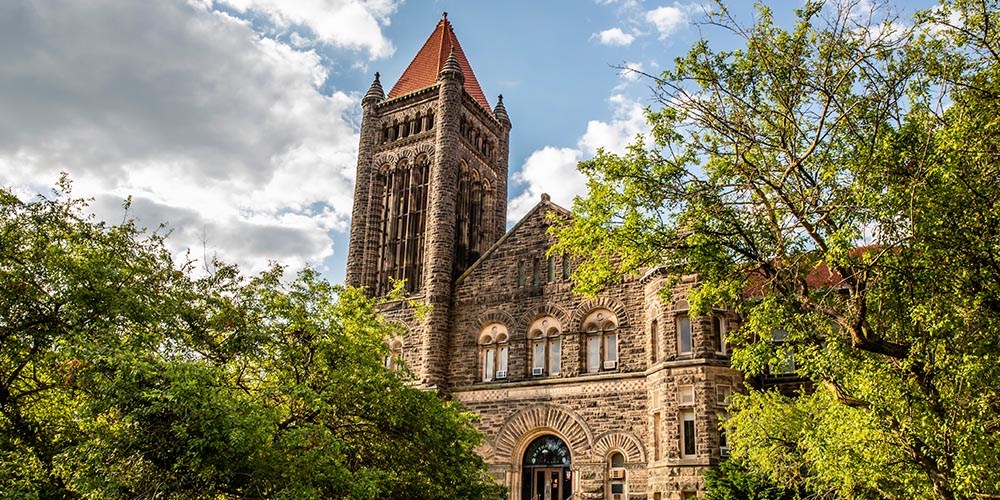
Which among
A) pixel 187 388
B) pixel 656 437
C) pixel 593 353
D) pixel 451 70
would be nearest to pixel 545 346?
pixel 593 353

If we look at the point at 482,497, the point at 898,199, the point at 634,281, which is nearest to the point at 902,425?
the point at 898,199

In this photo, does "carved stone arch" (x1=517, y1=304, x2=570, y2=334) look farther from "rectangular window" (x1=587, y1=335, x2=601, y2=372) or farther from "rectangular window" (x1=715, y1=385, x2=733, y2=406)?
"rectangular window" (x1=715, y1=385, x2=733, y2=406)

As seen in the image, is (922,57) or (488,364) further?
(488,364)

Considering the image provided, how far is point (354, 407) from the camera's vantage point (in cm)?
1662

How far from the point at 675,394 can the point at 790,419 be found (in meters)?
4.80

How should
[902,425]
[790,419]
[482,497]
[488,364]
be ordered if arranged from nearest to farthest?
1. [902,425]
2. [482,497]
3. [790,419]
4. [488,364]

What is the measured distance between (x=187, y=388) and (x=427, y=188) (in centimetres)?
2396

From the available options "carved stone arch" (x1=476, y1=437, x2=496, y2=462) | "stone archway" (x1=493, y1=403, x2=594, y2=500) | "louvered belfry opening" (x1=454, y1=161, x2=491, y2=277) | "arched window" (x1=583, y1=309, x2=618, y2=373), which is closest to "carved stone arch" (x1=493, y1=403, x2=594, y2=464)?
"stone archway" (x1=493, y1=403, x2=594, y2=500)

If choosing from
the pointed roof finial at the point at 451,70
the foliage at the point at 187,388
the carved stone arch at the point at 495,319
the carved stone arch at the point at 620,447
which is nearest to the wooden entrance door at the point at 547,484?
the carved stone arch at the point at 620,447

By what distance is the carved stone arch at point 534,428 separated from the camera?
88.6 ft

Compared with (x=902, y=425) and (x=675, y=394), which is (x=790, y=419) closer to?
(x=675, y=394)

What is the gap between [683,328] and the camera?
25.6 meters

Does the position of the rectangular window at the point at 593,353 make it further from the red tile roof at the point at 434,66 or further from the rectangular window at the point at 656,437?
the red tile roof at the point at 434,66

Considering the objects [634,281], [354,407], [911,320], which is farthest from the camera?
[634,281]
